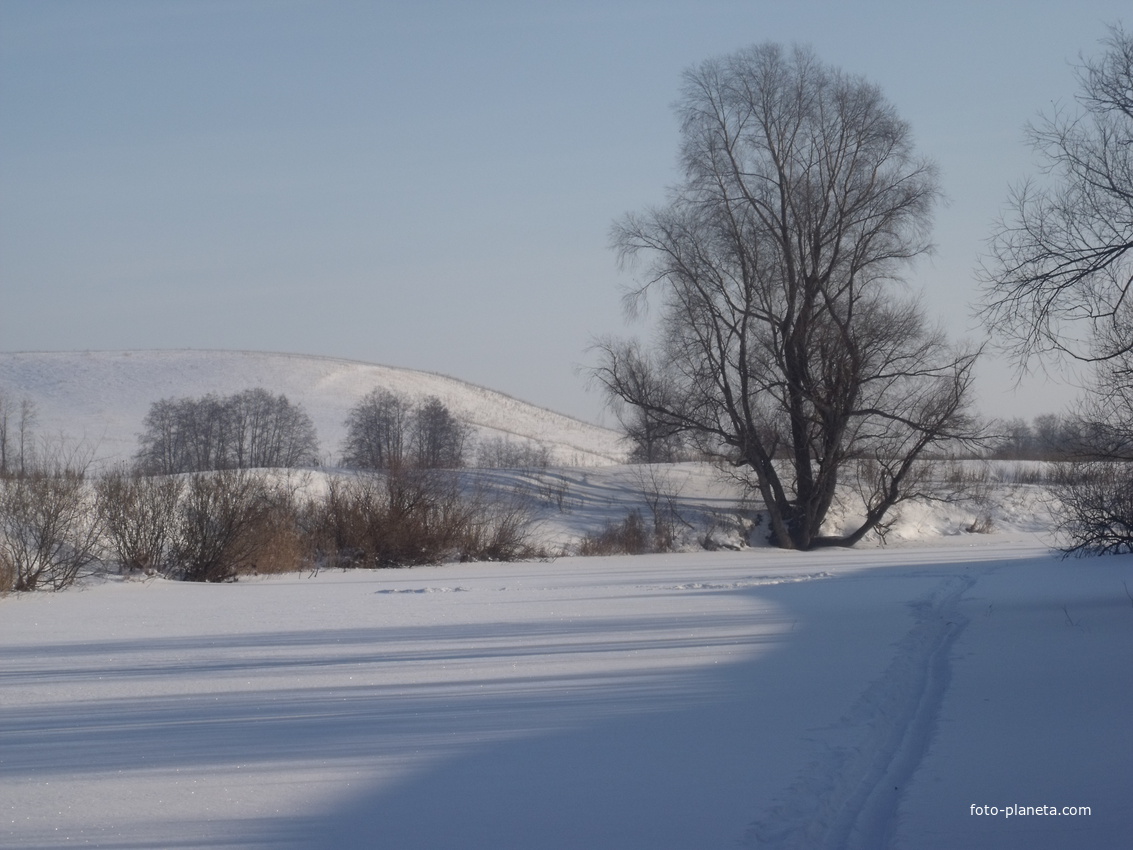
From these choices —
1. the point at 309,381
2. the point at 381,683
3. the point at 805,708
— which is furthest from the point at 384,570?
the point at 309,381

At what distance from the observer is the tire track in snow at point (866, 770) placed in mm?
4301

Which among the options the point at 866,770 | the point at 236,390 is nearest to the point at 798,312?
the point at 866,770

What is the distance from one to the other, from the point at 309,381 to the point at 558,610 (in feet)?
291

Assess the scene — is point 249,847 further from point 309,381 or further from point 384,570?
point 309,381

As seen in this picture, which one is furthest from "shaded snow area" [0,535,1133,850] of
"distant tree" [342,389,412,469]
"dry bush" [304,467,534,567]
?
"distant tree" [342,389,412,469]

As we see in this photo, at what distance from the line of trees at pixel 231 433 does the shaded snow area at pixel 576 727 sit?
46.2 meters

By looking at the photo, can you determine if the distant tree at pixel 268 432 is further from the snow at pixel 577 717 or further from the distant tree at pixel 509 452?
the snow at pixel 577 717

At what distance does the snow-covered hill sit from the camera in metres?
75.5

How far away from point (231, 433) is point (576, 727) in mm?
59909

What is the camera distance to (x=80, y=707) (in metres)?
6.88

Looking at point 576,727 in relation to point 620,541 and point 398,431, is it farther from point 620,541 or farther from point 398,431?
point 398,431

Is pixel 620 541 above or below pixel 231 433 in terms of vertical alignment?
below

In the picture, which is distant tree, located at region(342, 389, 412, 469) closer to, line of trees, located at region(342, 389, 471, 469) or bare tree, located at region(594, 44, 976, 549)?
line of trees, located at region(342, 389, 471, 469)

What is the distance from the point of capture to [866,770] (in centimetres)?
524
